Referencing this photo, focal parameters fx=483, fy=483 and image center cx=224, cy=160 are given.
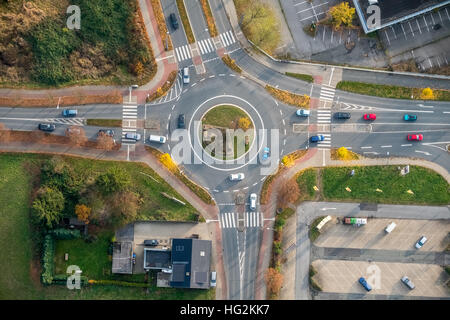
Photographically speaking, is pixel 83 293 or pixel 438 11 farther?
pixel 438 11

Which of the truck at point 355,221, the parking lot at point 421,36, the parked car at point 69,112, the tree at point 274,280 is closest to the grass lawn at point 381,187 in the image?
the truck at point 355,221

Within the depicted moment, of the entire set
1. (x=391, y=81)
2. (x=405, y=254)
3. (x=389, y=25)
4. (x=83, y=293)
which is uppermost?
(x=389, y=25)

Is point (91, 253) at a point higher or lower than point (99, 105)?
lower

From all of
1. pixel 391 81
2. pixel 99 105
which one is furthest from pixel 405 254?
pixel 99 105

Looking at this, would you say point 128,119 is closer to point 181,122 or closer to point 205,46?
point 181,122

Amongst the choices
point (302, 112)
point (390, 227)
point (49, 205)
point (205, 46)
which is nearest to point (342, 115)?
point (302, 112)

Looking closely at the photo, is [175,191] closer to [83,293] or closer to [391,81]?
[83,293]
